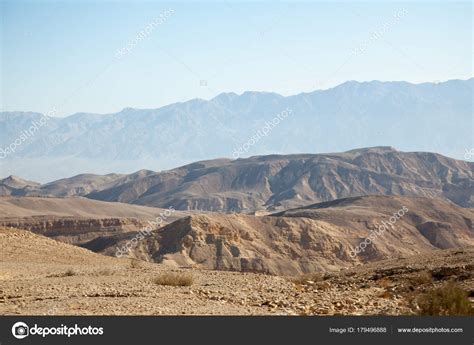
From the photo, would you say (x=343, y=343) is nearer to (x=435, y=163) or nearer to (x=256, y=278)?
(x=256, y=278)

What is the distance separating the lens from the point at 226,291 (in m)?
15.2

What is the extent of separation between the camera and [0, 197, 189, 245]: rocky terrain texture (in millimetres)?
76438

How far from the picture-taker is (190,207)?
13338cm

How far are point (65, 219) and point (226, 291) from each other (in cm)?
6889

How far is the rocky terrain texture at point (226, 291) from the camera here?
39.8ft

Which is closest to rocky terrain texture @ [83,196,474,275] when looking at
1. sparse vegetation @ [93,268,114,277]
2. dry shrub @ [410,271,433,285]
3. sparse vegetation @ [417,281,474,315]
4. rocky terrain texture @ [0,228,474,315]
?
sparse vegetation @ [93,268,114,277]

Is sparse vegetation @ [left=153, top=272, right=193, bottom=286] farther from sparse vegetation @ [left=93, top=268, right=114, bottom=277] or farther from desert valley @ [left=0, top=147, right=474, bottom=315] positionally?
sparse vegetation @ [left=93, top=268, right=114, bottom=277]

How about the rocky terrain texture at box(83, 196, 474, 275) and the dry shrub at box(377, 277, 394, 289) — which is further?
the rocky terrain texture at box(83, 196, 474, 275)

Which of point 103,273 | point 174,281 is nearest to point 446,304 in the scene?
point 174,281

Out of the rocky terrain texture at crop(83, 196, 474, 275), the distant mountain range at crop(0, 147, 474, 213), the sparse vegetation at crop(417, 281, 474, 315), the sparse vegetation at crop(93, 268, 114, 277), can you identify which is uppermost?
the distant mountain range at crop(0, 147, 474, 213)

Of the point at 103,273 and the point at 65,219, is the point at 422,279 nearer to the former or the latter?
the point at 103,273

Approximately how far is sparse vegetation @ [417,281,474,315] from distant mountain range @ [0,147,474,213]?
104510mm

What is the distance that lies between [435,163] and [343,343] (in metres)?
141

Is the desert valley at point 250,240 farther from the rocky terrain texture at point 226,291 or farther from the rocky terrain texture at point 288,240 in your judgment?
the rocky terrain texture at point 288,240
